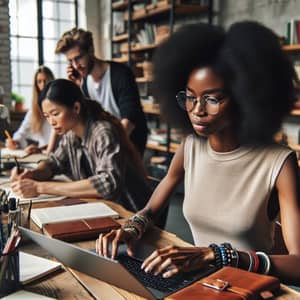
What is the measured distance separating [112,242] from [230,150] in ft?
1.46

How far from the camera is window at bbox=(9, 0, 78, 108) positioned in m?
5.81

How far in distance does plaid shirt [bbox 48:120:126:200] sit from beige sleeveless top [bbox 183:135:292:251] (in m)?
0.53

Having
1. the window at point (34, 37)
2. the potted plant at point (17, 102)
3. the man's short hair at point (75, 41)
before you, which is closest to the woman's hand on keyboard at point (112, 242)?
the man's short hair at point (75, 41)

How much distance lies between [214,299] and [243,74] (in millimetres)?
576

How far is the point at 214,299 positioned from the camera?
0.82 m

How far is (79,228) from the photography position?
1346 millimetres

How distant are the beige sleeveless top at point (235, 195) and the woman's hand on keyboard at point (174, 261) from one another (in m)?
0.31

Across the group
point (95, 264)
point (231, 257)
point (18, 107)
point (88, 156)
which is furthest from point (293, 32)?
point (18, 107)

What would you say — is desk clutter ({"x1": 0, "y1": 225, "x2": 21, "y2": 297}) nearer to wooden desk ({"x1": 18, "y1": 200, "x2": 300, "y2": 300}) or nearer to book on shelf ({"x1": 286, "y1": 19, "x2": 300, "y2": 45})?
wooden desk ({"x1": 18, "y1": 200, "x2": 300, "y2": 300})

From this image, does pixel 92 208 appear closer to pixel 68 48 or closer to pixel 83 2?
pixel 68 48

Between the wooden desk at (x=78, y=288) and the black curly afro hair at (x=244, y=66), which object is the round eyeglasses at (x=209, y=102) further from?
the wooden desk at (x=78, y=288)

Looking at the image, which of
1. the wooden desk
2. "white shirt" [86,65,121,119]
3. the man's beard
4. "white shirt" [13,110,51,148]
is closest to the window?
"white shirt" [13,110,51,148]

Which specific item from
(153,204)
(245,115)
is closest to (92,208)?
(153,204)

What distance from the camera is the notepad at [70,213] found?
1.45 meters
